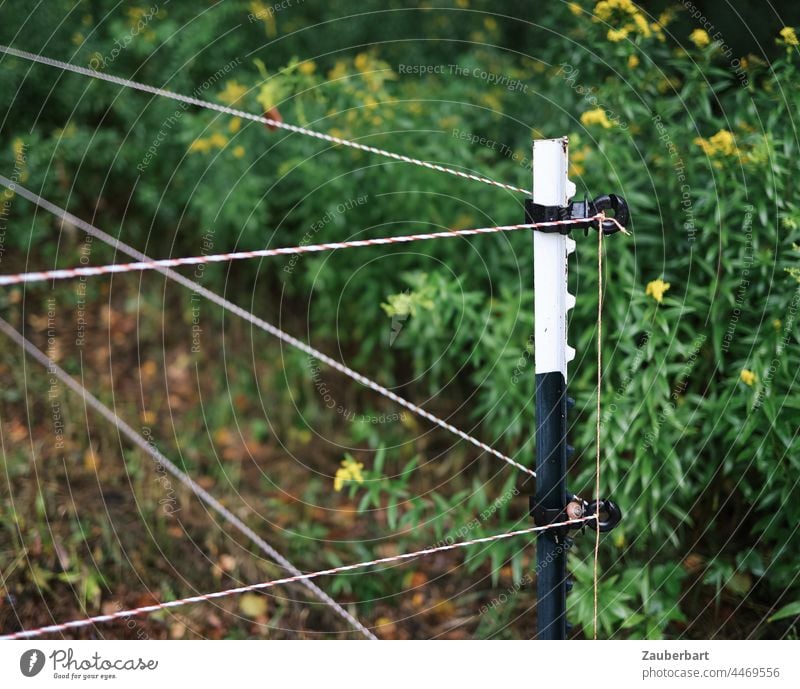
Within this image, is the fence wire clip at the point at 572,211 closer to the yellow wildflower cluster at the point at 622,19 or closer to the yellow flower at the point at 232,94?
the yellow wildflower cluster at the point at 622,19

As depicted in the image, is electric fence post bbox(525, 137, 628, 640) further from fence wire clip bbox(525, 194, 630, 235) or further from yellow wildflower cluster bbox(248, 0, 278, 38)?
yellow wildflower cluster bbox(248, 0, 278, 38)

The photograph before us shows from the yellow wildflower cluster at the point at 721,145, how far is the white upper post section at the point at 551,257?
687 mm

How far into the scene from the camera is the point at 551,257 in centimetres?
150

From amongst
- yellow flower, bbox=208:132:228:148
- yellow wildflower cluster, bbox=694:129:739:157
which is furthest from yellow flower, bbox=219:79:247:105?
yellow wildflower cluster, bbox=694:129:739:157

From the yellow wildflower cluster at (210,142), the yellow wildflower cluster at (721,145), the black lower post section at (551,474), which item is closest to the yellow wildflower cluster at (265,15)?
the yellow wildflower cluster at (210,142)

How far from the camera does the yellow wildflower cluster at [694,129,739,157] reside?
1.95 metres

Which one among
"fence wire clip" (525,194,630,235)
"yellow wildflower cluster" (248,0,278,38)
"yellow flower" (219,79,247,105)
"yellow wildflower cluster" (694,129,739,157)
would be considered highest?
"yellow wildflower cluster" (248,0,278,38)

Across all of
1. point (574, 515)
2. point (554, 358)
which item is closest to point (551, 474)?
point (574, 515)

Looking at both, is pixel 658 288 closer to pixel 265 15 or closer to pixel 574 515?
pixel 574 515

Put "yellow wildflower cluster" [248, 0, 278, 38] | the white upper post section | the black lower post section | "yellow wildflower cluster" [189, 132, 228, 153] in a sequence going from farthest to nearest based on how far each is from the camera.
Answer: "yellow wildflower cluster" [248, 0, 278, 38] < "yellow wildflower cluster" [189, 132, 228, 153] < the black lower post section < the white upper post section

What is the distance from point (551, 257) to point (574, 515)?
0.55 meters

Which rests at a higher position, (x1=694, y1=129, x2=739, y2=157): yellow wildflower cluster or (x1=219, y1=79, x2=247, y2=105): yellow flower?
(x1=219, y1=79, x2=247, y2=105): yellow flower
